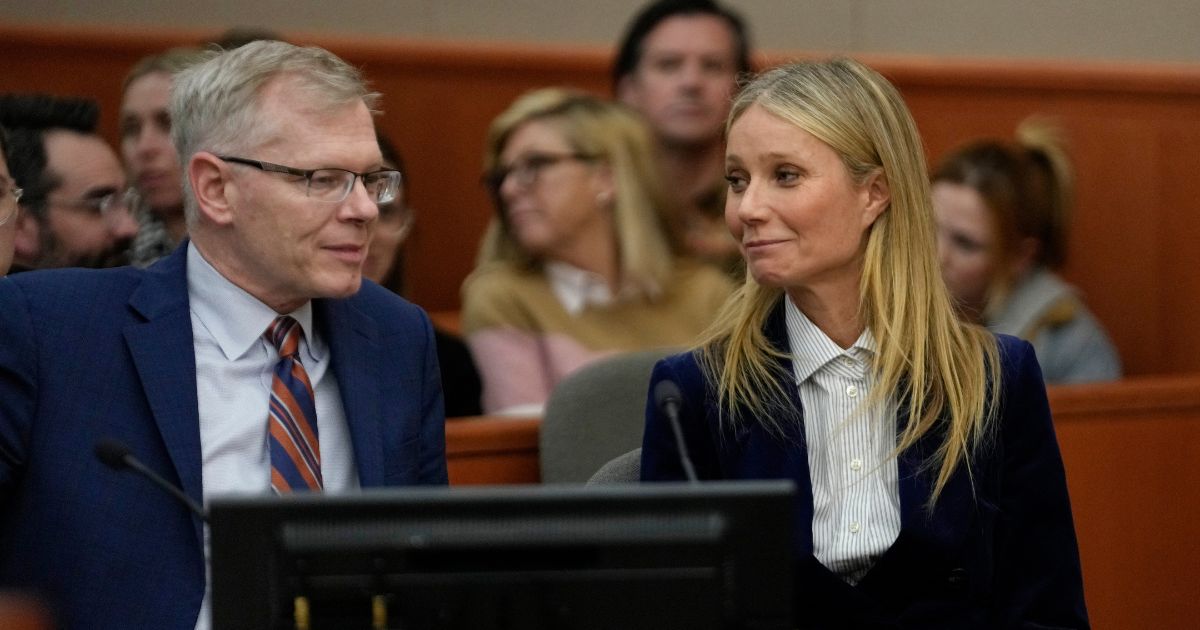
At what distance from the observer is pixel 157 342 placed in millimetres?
2049

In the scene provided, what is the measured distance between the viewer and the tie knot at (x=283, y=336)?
7.04ft

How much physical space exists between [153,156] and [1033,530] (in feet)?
6.90

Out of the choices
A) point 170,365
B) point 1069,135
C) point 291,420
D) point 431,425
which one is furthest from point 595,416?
point 1069,135

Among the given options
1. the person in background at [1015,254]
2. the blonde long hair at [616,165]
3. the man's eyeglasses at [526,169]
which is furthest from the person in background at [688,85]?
the person in background at [1015,254]

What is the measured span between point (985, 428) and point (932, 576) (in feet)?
0.68

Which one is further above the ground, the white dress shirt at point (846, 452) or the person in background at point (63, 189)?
the person in background at point (63, 189)

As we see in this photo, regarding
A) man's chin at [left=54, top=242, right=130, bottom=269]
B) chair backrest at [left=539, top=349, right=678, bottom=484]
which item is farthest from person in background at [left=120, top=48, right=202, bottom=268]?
chair backrest at [left=539, top=349, right=678, bottom=484]

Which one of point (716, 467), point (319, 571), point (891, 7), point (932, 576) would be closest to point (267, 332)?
point (716, 467)

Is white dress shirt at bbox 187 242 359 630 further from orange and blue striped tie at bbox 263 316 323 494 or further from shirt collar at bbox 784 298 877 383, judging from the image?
shirt collar at bbox 784 298 877 383

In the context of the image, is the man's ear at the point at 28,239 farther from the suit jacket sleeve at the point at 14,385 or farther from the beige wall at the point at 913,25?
the beige wall at the point at 913,25

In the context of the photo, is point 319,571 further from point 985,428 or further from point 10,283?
point 985,428

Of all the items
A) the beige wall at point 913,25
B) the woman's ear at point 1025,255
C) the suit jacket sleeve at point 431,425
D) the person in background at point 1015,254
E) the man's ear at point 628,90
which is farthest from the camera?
the beige wall at point 913,25

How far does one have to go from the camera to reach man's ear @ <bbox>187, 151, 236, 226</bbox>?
2125 mm

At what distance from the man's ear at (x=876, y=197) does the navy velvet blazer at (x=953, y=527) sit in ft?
0.84
